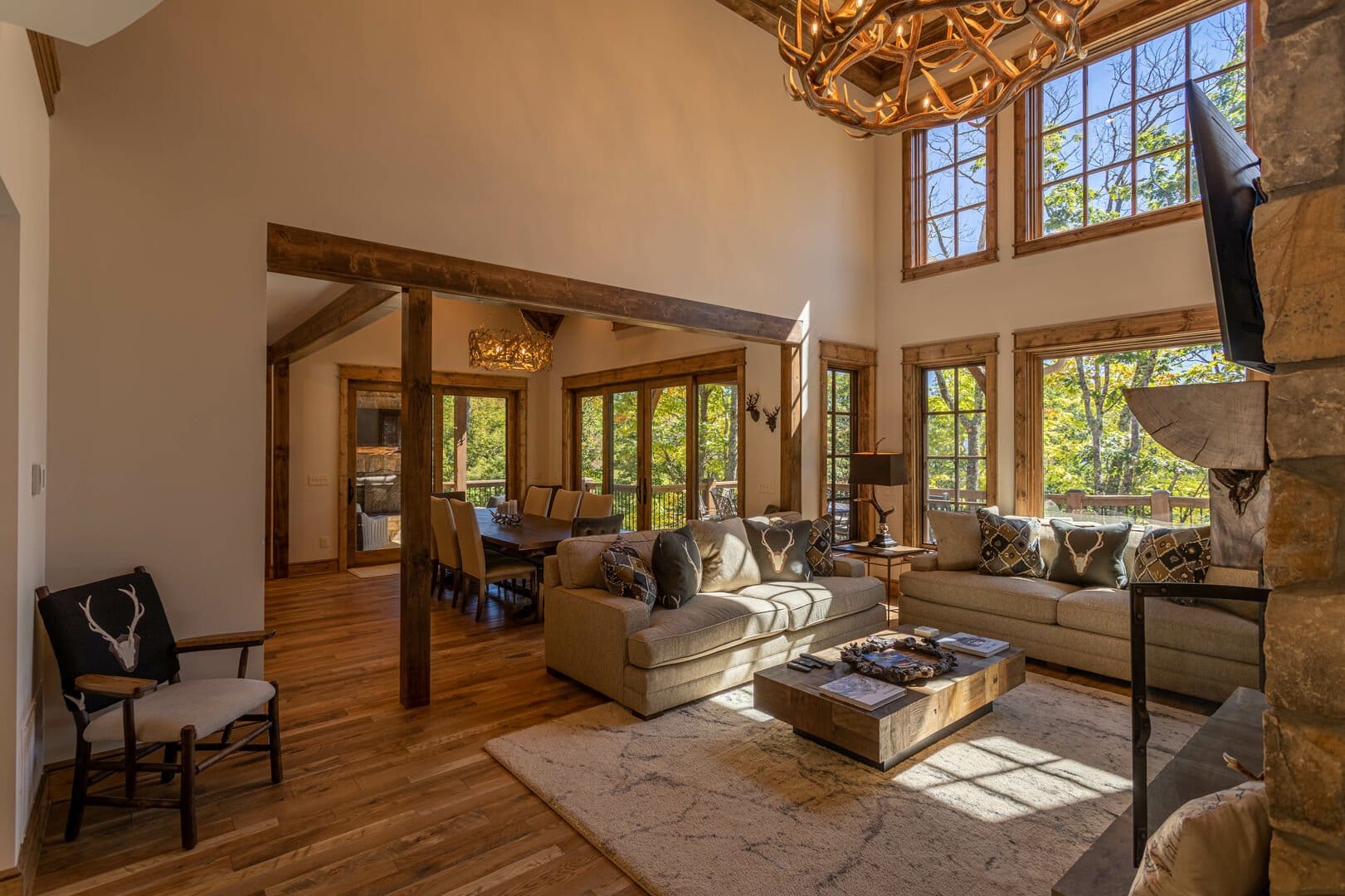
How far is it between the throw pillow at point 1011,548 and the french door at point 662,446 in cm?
245

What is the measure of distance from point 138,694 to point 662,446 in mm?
5571

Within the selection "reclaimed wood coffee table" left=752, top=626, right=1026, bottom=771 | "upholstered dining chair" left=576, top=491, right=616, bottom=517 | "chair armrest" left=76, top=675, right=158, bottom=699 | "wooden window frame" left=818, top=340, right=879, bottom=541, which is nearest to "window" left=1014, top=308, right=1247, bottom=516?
"wooden window frame" left=818, top=340, right=879, bottom=541

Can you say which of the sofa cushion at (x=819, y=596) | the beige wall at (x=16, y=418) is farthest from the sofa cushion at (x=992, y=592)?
the beige wall at (x=16, y=418)

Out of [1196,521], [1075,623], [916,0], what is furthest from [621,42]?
[1196,521]

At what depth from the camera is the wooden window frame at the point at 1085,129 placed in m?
4.61

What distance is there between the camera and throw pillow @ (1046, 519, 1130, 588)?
4.34 m

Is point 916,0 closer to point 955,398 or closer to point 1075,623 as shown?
point 1075,623

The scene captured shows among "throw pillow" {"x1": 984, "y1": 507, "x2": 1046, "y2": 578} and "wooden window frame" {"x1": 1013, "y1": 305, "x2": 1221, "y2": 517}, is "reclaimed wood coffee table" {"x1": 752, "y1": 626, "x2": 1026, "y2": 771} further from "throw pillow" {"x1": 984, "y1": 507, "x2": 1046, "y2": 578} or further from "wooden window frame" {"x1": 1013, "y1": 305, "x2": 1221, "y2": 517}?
"wooden window frame" {"x1": 1013, "y1": 305, "x2": 1221, "y2": 517}

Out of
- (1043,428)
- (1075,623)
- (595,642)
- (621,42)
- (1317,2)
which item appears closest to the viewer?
(1317,2)

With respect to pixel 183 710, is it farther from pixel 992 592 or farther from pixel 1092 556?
pixel 1092 556

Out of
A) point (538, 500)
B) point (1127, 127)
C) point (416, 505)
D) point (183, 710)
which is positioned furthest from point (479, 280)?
point (1127, 127)

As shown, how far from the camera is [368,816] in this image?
8.41ft

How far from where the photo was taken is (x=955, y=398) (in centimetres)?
612

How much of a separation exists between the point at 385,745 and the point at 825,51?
372 cm
